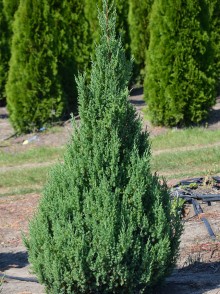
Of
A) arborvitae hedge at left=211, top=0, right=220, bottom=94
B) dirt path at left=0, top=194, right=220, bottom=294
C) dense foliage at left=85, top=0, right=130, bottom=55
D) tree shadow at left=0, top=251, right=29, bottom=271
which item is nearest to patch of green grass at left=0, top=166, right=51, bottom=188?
dirt path at left=0, top=194, right=220, bottom=294

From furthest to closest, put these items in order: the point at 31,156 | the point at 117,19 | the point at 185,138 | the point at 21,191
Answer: the point at 117,19, the point at 185,138, the point at 31,156, the point at 21,191

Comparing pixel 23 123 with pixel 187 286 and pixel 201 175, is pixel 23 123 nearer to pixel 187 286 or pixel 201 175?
pixel 201 175

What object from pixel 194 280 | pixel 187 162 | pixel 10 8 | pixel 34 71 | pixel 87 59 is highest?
pixel 10 8

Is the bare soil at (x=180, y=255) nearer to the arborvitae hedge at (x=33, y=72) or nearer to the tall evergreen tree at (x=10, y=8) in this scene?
the arborvitae hedge at (x=33, y=72)

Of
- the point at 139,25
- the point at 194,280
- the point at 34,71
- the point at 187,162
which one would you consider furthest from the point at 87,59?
the point at 194,280

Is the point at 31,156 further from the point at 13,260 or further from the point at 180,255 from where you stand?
the point at 180,255

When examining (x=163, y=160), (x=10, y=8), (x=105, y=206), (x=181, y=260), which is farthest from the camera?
(x=10, y=8)

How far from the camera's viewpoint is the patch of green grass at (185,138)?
1116 centimetres

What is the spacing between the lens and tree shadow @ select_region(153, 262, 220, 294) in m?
4.66

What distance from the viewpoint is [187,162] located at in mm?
9719

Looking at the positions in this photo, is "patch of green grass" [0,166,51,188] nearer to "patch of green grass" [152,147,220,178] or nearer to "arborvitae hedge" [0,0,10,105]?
"patch of green grass" [152,147,220,178]

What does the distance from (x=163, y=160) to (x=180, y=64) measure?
2783mm

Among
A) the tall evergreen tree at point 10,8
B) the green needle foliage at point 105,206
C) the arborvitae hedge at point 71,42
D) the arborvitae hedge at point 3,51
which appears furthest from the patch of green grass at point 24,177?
the tall evergreen tree at point 10,8

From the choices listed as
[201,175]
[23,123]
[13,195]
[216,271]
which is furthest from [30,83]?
[216,271]
